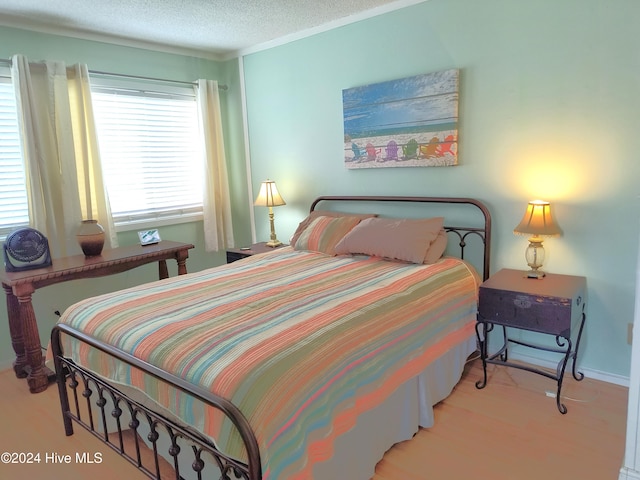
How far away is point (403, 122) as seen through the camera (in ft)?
10.5

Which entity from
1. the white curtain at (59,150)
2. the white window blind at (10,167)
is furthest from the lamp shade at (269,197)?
the white window blind at (10,167)

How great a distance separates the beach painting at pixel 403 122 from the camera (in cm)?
299

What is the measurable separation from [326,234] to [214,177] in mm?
1572

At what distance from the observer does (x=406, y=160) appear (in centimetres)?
323

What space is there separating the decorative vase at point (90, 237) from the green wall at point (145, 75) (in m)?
0.45

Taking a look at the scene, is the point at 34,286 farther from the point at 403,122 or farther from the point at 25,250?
the point at 403,122

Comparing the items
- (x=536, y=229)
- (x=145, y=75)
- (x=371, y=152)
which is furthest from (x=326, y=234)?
(x=145, y=75)

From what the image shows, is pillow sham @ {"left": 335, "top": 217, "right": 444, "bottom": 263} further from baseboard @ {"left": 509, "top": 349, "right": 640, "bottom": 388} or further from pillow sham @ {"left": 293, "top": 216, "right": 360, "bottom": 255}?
baseboard @ {"left": 509, "top": 349, "right": 640, "bottom": 388}

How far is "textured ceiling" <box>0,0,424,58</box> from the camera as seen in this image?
2.98m

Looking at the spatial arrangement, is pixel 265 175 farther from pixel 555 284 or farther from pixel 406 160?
pixel 555 284

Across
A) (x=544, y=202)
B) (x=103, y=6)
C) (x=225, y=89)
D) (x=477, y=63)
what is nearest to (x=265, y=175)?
(x=225, y=89)

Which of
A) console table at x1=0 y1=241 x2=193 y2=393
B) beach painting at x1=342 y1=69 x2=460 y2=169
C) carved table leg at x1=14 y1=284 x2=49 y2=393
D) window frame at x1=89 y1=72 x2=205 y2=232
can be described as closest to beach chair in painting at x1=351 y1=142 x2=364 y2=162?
beach painting at x1=342 y1=69 x2=460 y2=169

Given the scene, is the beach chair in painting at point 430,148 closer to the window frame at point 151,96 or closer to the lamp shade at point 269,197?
the lamp shade at point 269,197

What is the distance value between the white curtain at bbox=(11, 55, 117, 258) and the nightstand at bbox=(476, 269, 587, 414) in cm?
296
